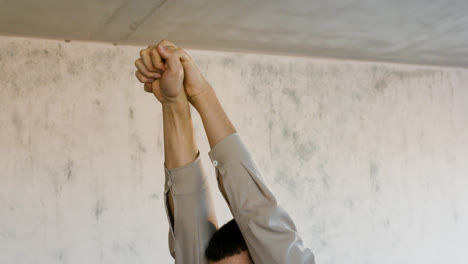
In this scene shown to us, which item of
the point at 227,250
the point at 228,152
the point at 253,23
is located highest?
the point at 253,23

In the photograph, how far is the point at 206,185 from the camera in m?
1.26

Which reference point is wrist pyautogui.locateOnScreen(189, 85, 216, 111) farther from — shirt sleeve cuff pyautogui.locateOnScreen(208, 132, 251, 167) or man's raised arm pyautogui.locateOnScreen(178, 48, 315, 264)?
shirt sleeve cuff pyautogui.locateOnScreen(208, 132, 251, 167)

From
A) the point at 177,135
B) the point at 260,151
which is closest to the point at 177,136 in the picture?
the point at 177,135

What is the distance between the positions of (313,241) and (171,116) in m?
3.84

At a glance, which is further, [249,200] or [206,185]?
[206,185]

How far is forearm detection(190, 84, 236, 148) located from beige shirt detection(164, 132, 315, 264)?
0.02 meters

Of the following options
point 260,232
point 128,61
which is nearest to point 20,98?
point 128,61

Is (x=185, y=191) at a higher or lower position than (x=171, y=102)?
lower

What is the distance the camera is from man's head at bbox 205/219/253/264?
1.21 m

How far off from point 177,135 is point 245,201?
0.27 meters

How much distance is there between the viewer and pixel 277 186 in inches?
181

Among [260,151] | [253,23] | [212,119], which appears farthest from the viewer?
[260,151]

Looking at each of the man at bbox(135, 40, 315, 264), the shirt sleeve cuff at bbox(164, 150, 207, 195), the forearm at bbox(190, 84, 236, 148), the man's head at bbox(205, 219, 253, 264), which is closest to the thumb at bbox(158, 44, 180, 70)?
the man at bbox(135, 40, 315, 264)

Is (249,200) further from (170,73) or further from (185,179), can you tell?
(170,73)
